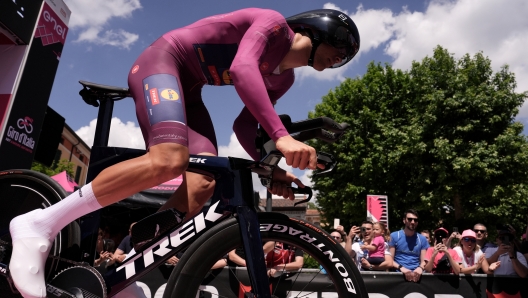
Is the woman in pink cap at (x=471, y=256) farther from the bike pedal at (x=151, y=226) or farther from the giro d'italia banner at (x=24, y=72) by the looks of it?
the giro d'italia banner at (x=24, y=72)

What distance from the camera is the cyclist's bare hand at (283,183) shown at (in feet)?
7.85

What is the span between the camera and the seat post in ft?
8.20

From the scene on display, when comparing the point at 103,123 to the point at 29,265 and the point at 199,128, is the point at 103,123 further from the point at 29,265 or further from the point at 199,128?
the point at 29,265

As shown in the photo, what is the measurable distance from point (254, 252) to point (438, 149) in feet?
67.0

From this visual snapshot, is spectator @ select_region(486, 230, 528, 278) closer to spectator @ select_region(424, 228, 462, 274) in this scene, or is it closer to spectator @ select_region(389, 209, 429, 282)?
spectator @ select_region(424, 228, 462, 274)

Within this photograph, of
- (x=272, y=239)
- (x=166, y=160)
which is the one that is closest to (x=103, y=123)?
(x=166, y=160)

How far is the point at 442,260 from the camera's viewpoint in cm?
704

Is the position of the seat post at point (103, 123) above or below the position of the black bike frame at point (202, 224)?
above

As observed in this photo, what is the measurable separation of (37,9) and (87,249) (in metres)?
4.49

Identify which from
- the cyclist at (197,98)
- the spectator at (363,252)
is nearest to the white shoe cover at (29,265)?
the cyclist at (197,98)

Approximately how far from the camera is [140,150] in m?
2.24

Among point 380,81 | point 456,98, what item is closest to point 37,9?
point 456,98

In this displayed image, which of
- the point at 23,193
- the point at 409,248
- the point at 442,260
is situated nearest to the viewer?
the point at 23,193

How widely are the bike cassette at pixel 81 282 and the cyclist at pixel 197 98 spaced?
0.38 feet
